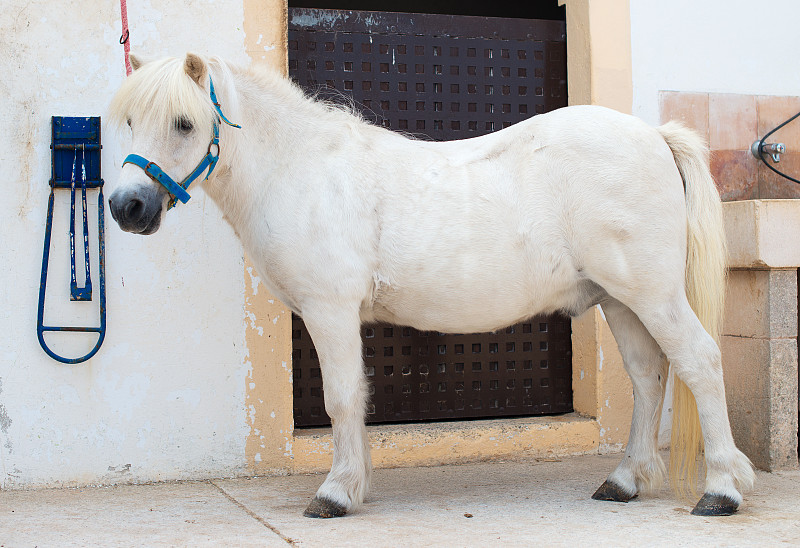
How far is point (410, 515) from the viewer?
334 cm

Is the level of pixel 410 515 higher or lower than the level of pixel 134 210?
lower

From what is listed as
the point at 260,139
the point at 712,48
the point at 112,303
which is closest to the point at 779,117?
the point at 712,48

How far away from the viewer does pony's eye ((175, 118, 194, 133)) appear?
3.08 m

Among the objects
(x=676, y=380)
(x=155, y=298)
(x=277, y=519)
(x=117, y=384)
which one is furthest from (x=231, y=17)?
(x=676, y=380)

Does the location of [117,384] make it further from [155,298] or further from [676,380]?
[676,380]

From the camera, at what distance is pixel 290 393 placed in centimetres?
423

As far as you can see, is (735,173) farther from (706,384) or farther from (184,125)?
(184,125)

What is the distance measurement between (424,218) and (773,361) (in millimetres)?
2096

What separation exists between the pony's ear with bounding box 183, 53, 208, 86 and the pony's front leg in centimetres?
103

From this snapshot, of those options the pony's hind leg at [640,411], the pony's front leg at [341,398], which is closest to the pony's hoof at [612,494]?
the pony's hind leg at [640,411]

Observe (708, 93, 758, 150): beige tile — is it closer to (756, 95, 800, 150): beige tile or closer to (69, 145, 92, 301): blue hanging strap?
(756, 95, 800, 150): beige tile

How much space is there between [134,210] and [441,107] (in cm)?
222

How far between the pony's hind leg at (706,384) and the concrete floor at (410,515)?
16cm

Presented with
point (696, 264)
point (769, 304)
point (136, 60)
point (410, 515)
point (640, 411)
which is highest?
point (136, 60)
